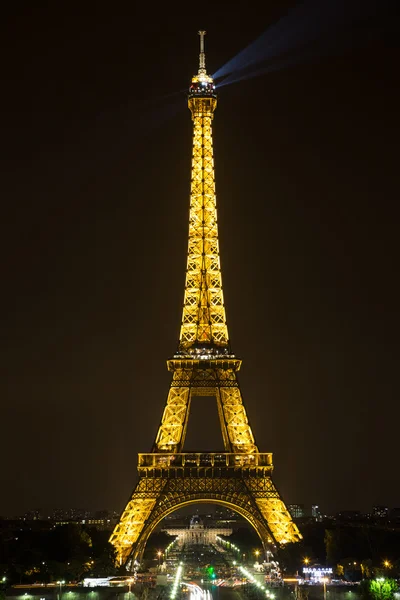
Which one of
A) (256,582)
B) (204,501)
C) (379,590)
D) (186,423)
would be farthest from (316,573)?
(186,423)

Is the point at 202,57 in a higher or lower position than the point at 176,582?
higher

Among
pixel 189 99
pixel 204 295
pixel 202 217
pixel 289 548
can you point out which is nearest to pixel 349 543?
pixel 289 548

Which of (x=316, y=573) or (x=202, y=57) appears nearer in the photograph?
(x=316, y=573)

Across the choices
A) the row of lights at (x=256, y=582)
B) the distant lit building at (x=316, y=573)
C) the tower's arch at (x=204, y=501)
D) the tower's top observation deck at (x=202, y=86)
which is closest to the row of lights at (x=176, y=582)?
the tower's arch at (x=204, y=501)

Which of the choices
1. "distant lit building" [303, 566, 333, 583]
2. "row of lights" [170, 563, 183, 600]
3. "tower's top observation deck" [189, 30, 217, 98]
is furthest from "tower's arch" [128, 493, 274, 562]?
"tower's top observation deck" [189, 30, 217, 98]

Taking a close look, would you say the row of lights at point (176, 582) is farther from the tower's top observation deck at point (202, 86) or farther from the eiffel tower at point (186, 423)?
the tower's top observation deck at point (202, 86)

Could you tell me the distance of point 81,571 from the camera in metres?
78.9

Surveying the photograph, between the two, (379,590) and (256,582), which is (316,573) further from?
(379,590)

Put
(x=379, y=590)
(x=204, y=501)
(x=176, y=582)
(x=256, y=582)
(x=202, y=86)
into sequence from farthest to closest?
(x=202, y=86) → (x=204, y=501) → (x=176, y=582) → (x=256, y=582) → (x=379, y=590)

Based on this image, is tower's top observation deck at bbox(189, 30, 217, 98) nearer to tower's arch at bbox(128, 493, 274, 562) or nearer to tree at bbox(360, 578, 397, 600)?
tower's arch at bbox(128, 493, 274, 562)

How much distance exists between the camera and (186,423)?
87.9m

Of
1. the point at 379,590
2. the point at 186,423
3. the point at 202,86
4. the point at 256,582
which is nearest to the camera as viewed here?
the point at 379,590

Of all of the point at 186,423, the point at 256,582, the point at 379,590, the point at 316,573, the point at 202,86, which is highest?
the point at 202,86

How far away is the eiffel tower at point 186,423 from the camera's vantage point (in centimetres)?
8469
